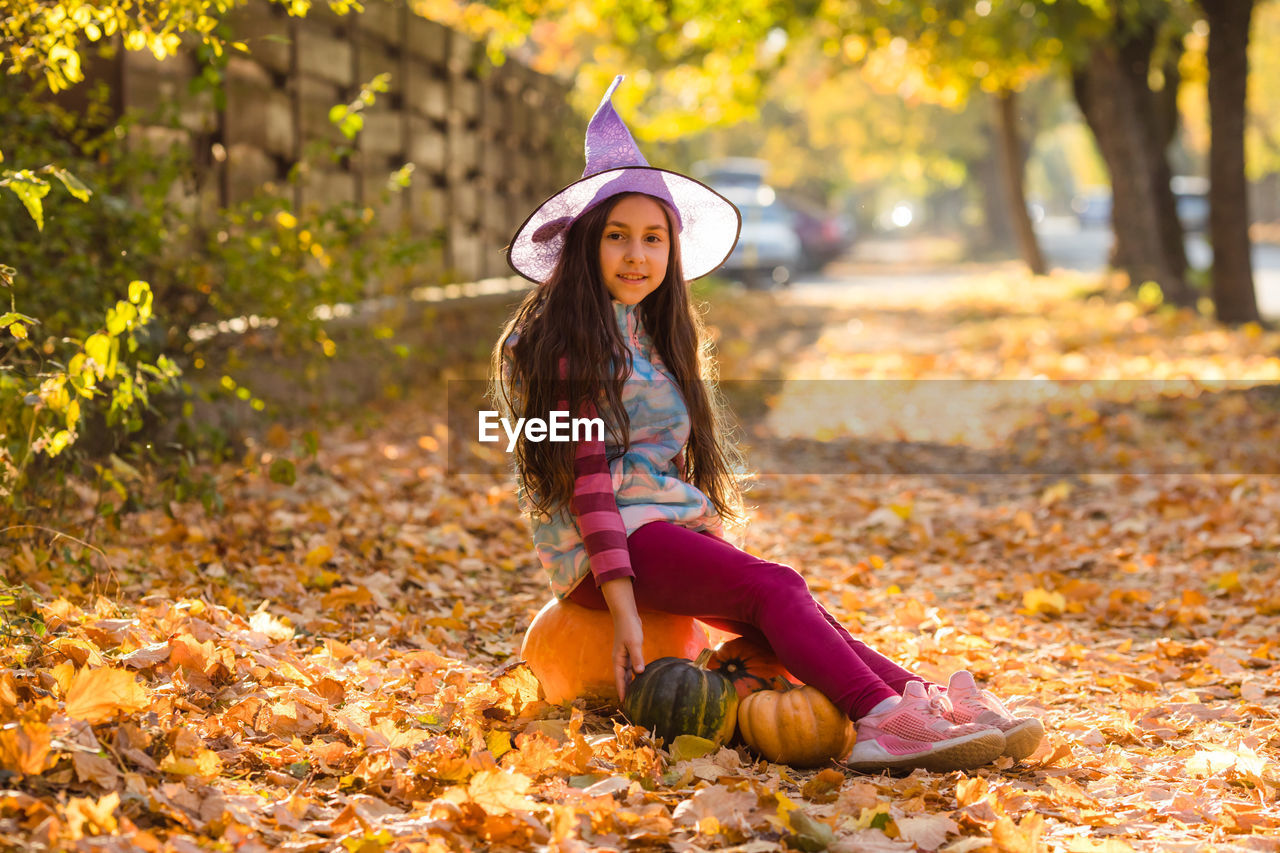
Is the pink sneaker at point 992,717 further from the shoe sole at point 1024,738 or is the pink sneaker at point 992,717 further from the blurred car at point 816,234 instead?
the blurred car at point 816,234

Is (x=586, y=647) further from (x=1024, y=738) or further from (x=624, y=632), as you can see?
(x=1024, y=738)

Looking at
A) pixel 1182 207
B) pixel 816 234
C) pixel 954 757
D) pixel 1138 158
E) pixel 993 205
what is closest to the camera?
pixel 954 757

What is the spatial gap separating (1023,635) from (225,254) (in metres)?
3.81

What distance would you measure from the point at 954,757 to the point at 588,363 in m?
1.39

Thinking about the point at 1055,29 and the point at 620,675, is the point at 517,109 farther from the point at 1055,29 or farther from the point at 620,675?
the point at 620,675

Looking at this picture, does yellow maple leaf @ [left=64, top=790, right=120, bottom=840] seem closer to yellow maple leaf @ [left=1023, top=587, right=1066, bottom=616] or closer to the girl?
the girl

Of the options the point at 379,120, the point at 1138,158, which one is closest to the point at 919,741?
the point at 379,120

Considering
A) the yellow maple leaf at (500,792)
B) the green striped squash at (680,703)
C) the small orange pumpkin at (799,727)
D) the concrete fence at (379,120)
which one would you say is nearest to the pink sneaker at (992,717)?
the small orange pumpkin at (799,727)

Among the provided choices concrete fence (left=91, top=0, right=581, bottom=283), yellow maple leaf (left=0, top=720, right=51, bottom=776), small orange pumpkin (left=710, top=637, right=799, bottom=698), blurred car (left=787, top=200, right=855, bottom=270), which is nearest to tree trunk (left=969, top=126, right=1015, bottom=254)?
blurred car (left=787, top=200, right=855, bottom=270)

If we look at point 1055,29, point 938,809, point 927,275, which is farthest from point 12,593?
point 927,275

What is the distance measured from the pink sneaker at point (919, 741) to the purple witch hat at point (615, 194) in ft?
4.78

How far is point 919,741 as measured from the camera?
123 inches

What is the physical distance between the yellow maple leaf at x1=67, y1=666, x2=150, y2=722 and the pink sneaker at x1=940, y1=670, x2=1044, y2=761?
1.96 metres

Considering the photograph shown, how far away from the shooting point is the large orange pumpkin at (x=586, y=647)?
3568mm
